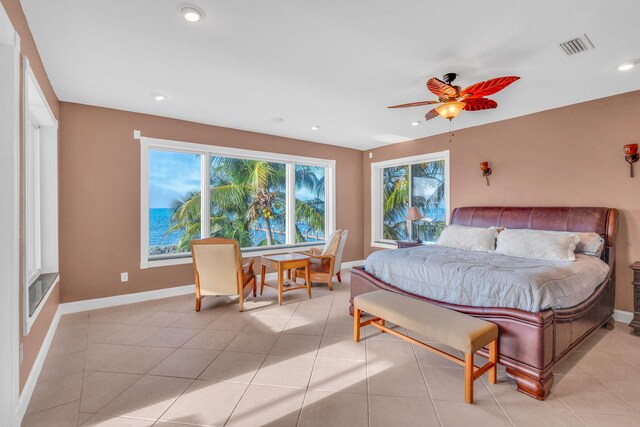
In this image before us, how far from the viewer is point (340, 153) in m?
6.43

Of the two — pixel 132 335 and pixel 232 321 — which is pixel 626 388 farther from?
pixel 132 335

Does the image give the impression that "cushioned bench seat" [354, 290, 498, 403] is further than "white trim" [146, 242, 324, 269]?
No

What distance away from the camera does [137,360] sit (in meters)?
2.58

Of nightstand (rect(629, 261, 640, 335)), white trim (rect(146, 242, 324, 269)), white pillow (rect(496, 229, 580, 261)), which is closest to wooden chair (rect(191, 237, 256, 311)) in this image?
white trim (rect(146, 242, 324, 269))

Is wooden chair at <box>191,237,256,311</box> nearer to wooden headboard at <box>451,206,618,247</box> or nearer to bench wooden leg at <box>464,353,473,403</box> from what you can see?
bench wooden leg at <box>464,353,473,403</box>

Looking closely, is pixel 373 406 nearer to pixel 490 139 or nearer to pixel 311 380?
pixel 311 380

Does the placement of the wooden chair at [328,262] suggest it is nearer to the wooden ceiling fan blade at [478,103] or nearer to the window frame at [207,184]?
the window frame at [207,184]

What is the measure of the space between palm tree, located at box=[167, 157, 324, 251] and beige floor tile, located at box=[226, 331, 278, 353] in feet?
7.48

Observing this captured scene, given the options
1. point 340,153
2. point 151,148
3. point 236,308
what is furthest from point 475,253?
point 151,148

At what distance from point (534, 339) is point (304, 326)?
212cm

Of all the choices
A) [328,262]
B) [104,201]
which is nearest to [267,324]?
[328,262]

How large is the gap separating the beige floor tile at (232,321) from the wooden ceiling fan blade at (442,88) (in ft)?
10.0

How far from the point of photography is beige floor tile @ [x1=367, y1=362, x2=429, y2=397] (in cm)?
215

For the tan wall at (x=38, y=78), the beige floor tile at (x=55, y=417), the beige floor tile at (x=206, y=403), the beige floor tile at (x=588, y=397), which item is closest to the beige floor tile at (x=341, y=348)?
the beige floor tile at (x=206, y=403)
